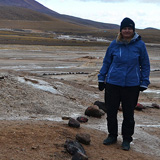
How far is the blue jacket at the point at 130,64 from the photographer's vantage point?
184 inches

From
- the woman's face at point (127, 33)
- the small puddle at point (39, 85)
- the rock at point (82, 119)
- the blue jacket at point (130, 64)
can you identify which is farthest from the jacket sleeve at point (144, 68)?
the small puddle at point (39, 85)

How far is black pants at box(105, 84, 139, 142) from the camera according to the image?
4777 mm

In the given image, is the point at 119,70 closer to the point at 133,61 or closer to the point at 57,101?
the point at 133,61

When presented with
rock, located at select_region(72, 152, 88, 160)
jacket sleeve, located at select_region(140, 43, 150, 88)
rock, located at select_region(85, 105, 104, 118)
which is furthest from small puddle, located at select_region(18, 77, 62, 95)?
rock, located at select_region(72, 152, 88, 160)

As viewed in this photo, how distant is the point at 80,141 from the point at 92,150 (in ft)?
0.84

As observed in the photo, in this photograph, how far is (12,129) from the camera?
16.0ft

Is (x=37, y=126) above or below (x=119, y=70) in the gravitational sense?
below

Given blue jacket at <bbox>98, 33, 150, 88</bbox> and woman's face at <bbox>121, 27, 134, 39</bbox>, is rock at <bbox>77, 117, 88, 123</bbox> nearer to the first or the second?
blue jacket at <bbox>98, 33, 150, 88</bbox>

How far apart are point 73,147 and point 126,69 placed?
52.9 inches

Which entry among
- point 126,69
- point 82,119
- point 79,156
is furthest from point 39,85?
point 79,156

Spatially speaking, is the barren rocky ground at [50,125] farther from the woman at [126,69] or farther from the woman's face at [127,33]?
the woman's face at [127,33]

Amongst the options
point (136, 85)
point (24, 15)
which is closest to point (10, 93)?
point (136, 85)

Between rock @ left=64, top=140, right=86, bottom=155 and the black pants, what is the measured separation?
0.78m

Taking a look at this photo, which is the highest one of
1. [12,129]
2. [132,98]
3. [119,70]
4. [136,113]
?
[119,70]
